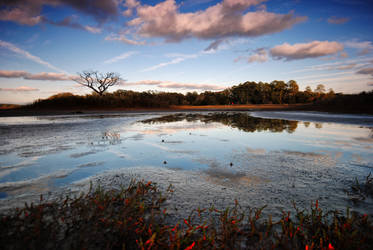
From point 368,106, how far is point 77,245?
2726 centimetres

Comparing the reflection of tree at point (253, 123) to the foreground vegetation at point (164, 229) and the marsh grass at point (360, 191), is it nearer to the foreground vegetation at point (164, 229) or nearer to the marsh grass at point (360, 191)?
the marsh grass at point (360, 191)

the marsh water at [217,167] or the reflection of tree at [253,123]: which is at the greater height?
the reflection of tree at [253,123]

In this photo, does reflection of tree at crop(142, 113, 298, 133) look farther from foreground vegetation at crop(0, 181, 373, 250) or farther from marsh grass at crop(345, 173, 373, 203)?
foreground vegetation at crop(0, 181, 373, 250)

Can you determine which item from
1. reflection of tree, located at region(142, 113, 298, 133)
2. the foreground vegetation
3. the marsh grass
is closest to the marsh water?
the marsh grass

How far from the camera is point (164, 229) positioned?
200 centimetres

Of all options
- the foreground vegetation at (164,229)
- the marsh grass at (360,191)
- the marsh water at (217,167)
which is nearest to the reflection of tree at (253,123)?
the marsh water at (217,167)

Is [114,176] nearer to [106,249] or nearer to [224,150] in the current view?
[106,249]

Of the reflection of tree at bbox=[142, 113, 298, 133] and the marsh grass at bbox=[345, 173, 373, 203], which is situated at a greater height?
the reflection of tree at bbox=[142, 113, 298, 133]

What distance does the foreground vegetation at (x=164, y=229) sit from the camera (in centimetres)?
178

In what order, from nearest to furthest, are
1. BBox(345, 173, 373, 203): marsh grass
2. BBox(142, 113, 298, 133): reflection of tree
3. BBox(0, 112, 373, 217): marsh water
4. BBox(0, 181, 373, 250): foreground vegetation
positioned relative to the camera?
BBox(0, 181, 373, 250): foreground vegetation, BBox(345, 173, 373, 203): marsh grass, BBox(0, 112, 373, 217): marsh water, BBox(142, 113, 298, 133): reflection of tree

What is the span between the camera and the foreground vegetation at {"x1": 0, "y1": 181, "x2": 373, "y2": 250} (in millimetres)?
1775

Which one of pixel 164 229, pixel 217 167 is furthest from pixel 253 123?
pixel 164 229

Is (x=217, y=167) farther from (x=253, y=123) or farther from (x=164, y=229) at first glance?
(x=253, y=123)

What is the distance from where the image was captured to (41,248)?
1707mm
